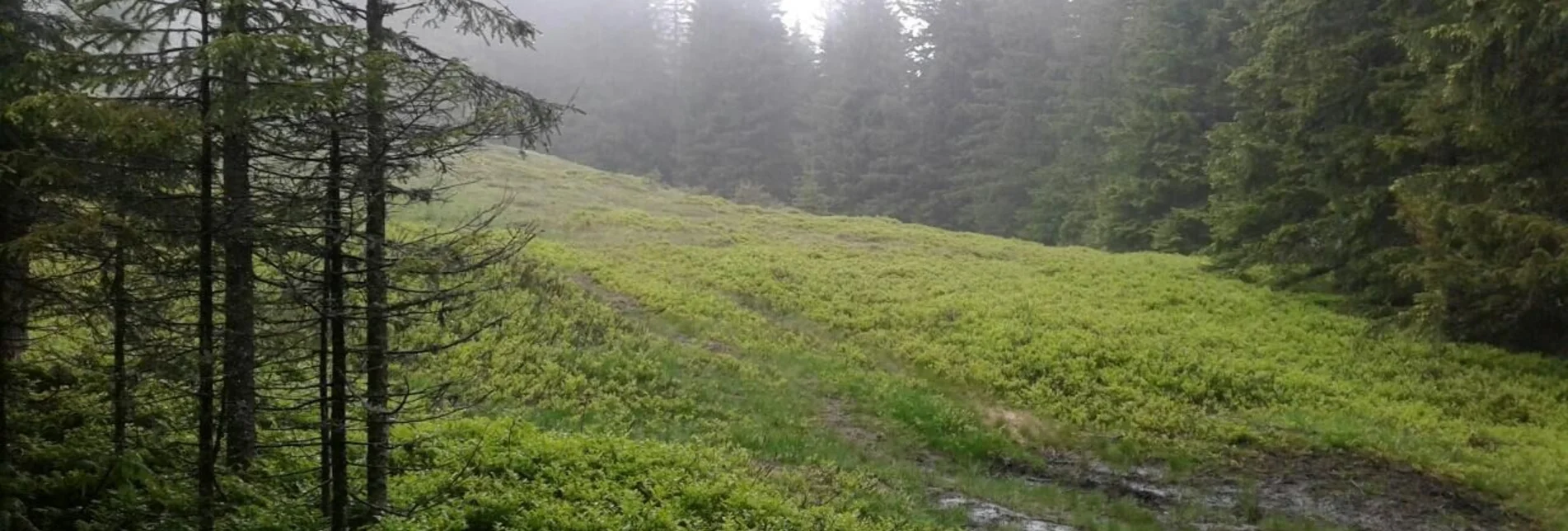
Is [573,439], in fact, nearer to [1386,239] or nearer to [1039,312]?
[1039,312]

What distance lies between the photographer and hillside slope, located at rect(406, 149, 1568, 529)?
37.8ft

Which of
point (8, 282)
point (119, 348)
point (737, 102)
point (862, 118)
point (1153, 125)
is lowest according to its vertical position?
point (119, 348)

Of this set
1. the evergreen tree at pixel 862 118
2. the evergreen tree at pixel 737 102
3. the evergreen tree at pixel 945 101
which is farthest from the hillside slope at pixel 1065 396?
the evergreen tree at pixel 737 102

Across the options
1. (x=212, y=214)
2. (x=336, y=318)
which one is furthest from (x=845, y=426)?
(x=212, y=214)

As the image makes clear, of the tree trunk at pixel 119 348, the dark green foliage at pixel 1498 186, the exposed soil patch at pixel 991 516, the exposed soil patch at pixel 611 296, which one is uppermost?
the dark green foliage at pixel 1498 186

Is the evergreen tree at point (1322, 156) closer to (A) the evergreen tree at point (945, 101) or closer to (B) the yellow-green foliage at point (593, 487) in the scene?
(B) the yellow-green foliage at point (593, 487)

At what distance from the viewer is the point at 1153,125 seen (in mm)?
36375

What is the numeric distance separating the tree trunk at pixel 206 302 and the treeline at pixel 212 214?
2cm

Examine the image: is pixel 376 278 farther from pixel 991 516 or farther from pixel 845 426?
pixel 845 426

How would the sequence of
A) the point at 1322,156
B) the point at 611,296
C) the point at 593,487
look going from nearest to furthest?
1. the point at 593,487
2. the point at 611,296
3. the point at 1322,156

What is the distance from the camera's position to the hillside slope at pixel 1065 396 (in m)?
11.5

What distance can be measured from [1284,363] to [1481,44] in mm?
5724

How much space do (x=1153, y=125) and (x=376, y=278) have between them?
114 ft

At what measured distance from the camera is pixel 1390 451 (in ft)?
41.3
